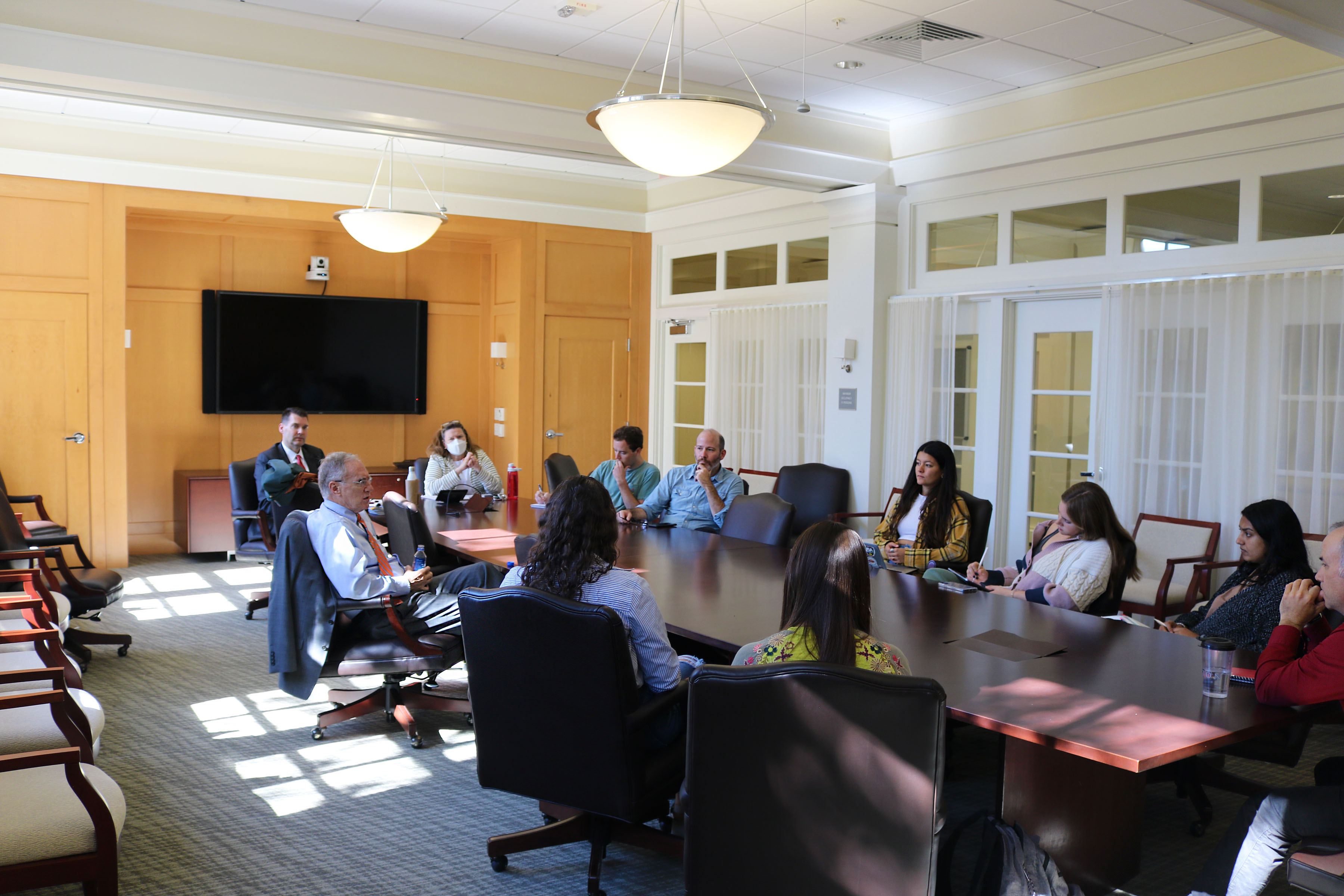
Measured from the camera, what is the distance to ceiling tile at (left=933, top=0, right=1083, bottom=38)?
457 cm

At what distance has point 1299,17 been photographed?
3568mm

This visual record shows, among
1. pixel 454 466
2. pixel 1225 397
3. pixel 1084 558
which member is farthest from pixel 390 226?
pixel 1225 397

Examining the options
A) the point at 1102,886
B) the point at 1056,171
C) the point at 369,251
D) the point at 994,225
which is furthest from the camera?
the point at 369,251

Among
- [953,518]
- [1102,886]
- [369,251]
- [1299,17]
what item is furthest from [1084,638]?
[369,251]

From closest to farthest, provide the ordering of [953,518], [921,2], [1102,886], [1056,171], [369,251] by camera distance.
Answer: [1102,886] → [921,2] → [953,518] → [1056,171] → [369,251]

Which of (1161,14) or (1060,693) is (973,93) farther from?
(1060,693)

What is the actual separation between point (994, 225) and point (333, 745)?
4892 millimetres

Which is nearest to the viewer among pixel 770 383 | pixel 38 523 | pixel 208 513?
pixel 38 523

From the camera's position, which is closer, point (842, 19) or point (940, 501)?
point (842, 19)

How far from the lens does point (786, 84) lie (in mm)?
5969

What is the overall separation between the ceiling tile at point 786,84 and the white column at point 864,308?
0.92m

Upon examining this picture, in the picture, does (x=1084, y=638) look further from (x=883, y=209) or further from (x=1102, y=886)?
(x=883, y=209)

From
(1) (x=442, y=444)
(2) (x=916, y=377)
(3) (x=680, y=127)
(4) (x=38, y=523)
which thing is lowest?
(4) (x=38, y=523)

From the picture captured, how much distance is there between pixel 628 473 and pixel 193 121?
4.01 meters
